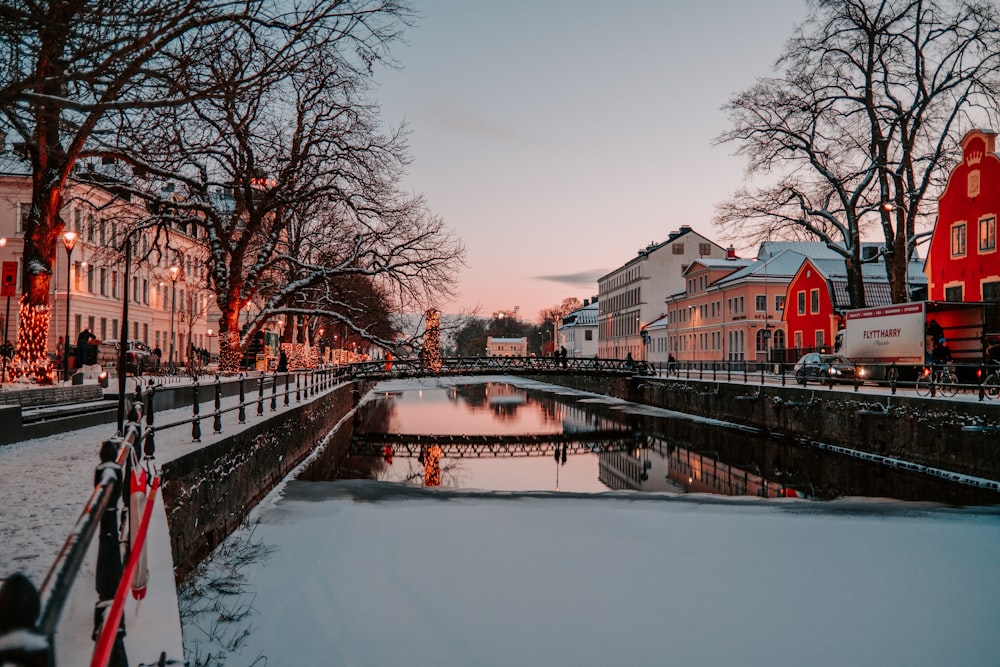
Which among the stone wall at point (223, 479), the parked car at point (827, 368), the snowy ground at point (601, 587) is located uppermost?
the parked car at point (827, 368)

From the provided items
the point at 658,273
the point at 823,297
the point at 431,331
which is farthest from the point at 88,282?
the point at 658,273

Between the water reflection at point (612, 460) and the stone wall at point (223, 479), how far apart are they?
1589 mm

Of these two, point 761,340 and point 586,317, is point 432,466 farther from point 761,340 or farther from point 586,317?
point 586,317

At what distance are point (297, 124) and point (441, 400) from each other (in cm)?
3392

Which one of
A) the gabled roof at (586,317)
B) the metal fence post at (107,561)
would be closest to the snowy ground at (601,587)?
the metal fence post at (107,561)

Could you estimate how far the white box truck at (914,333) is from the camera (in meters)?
28.1

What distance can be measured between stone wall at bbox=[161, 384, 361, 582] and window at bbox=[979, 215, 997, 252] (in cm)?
2902

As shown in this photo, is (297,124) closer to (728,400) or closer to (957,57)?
(728,400)

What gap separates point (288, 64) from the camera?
11.0 m

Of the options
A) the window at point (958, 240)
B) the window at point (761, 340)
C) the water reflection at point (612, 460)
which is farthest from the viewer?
the window at point (761, 340)

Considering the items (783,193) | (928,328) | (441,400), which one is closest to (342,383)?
(441,400)

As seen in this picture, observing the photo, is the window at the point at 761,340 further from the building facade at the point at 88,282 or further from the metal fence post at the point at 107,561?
the metal fence post at the point at 107,561

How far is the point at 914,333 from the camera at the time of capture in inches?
1107

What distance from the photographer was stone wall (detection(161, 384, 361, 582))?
377 inches
